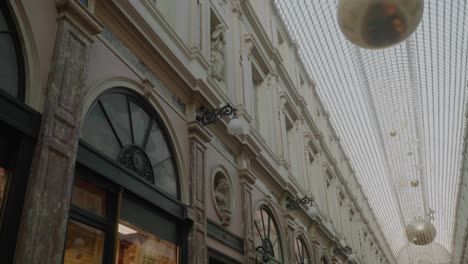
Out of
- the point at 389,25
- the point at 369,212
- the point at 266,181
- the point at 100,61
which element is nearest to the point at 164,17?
the point at 100,61

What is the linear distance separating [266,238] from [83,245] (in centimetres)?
606

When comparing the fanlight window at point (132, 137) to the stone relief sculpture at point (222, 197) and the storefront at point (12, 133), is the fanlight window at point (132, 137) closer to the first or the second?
the storefront at point (12, 133)

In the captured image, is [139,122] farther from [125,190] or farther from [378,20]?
[378,20]

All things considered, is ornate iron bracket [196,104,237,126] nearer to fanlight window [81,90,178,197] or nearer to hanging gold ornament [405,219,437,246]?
fanlight window [81,90,178,197]

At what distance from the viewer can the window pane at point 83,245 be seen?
4750 millimetres

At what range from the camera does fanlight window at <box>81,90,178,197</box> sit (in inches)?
225

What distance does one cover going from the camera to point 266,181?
1137 cm

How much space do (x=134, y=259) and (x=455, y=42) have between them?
24.8 metres

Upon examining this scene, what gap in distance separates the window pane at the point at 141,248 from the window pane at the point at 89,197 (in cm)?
39

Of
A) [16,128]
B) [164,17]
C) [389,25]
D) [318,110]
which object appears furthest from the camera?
[318,110]

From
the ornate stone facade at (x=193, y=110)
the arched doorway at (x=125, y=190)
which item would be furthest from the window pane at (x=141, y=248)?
the ornate stone facade at (x=193, y=110)

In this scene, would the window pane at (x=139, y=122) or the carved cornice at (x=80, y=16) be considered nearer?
the carved cornice at (x=80, y=16)

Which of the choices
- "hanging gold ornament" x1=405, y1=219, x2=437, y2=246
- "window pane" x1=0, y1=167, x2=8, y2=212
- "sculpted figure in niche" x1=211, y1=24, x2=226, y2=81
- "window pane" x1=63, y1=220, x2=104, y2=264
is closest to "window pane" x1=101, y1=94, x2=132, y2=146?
"window pane" x1=63, y1=220, x2=104, y2=264

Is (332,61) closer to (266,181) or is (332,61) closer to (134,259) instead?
(266,181)
